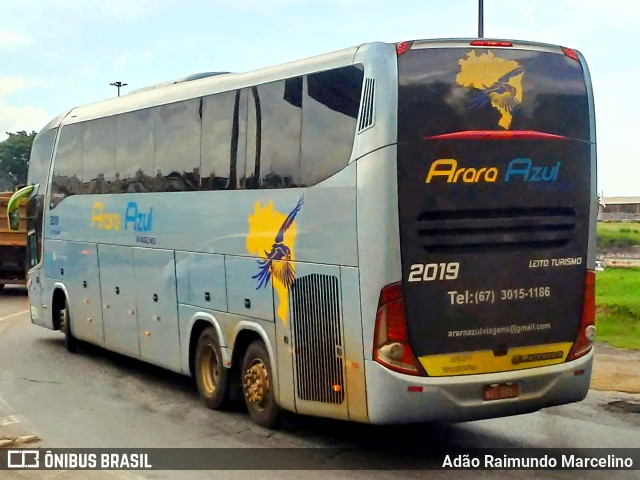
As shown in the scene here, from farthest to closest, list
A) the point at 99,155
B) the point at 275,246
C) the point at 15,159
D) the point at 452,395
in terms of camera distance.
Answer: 1. the point at 15,159
2. the point at 99,155
3. the point at 275,246
4. the point at 452,395

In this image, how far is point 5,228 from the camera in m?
27.0

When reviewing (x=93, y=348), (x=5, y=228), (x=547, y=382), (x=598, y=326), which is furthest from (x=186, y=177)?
(x=5, y=228)

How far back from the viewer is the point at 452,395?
844 cm

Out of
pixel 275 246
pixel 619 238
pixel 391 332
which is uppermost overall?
pixel 275 246

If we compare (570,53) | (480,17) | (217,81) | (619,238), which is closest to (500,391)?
(570,53)

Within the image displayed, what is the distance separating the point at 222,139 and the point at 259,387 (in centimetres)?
286

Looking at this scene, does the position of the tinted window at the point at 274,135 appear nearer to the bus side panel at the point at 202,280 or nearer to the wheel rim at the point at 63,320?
the bus side panel at the point at 202,280

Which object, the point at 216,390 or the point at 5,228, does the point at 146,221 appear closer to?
the point at 216,390

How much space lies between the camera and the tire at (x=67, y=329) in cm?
1636

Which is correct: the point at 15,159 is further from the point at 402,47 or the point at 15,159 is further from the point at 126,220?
the point at 402,47

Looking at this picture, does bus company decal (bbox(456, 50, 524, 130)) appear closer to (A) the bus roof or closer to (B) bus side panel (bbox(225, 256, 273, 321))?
(A) the bus roof

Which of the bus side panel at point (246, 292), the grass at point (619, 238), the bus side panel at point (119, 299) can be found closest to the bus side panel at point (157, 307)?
the bus side panel at point (119, 299)

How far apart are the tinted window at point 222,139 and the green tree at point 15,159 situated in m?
74.6

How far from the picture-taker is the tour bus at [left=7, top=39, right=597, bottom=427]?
8.35 meters
